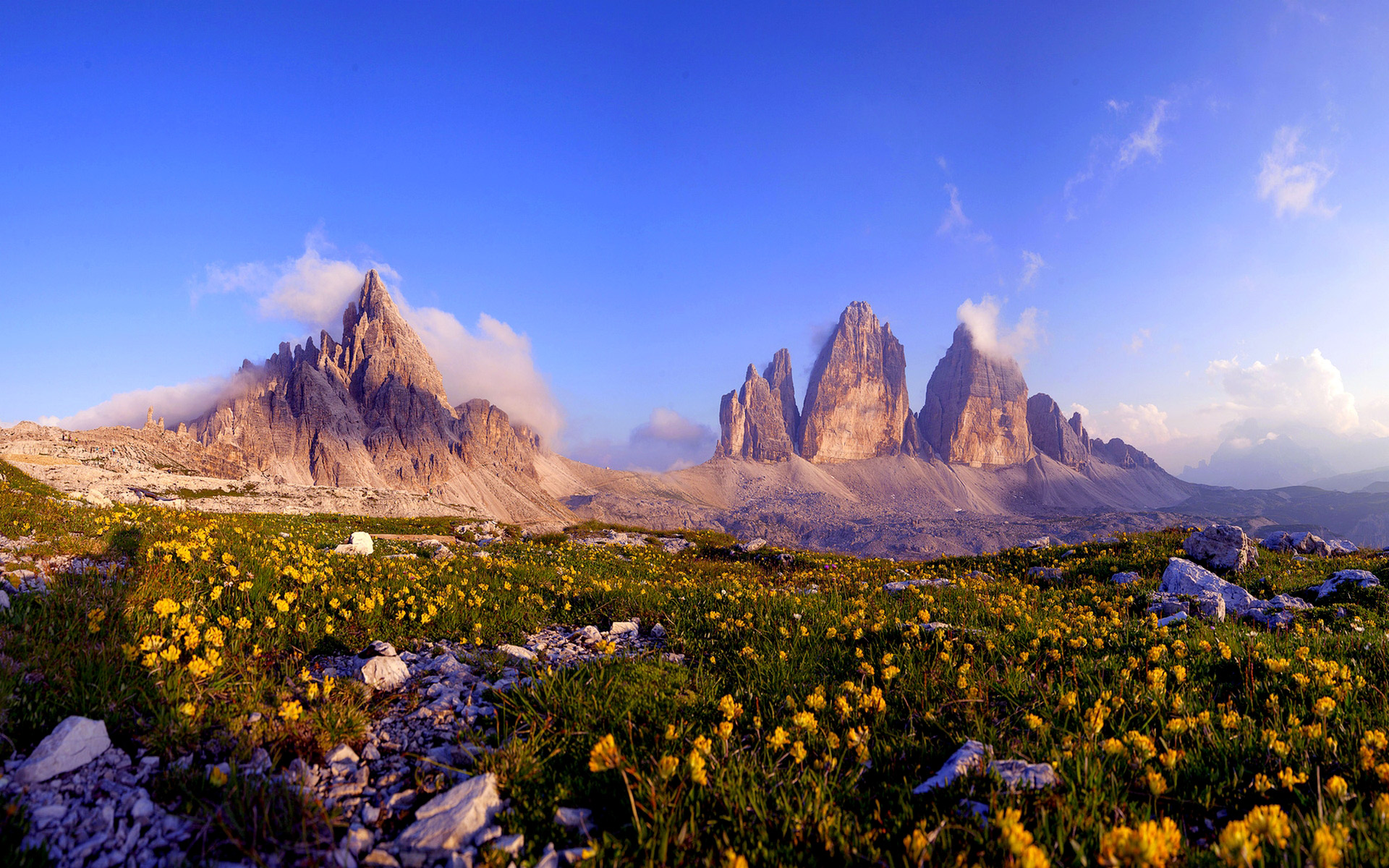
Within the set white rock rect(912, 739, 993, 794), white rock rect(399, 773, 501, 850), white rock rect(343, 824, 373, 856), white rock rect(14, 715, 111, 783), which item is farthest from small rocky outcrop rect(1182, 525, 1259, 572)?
white rock rect(14, 715, 111, 783)

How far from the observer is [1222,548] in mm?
13680

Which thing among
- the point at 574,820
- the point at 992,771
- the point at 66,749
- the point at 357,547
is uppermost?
the point at 66,749

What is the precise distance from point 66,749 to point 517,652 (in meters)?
3.43

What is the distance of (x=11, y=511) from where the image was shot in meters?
10.3

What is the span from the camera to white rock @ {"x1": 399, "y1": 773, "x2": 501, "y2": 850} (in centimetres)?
305

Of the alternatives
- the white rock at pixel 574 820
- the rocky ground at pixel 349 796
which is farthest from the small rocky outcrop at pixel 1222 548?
the rocky ground at pixel 349 796

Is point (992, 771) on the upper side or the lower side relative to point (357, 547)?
lower

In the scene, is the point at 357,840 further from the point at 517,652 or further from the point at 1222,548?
the point at 1222,548

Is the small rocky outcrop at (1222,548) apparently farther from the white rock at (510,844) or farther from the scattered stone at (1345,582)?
the white rock at (510,844)

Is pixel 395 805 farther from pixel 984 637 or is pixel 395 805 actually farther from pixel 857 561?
pixel 857 561

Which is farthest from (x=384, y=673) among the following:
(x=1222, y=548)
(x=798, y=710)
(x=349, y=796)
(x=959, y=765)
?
(x=1222, y=548)

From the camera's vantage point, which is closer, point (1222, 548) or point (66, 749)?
point (66, 749)

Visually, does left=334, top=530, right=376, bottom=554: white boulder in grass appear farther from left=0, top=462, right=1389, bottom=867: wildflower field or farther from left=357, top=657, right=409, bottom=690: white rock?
left=357, top=657, right=409, bottom=690: white rock

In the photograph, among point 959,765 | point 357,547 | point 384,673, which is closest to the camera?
point 959,765
